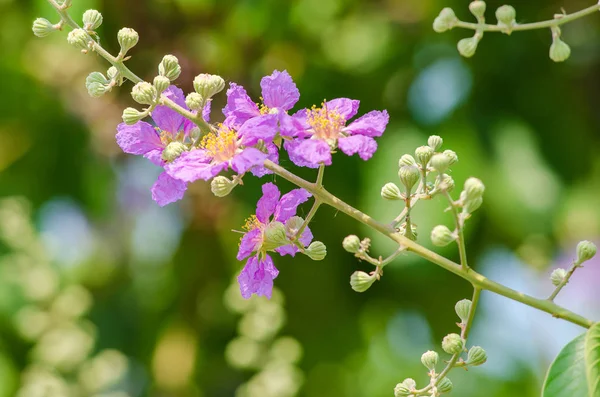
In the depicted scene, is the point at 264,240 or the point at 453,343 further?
the point at 264,240

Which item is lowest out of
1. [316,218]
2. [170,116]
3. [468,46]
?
[170,116]

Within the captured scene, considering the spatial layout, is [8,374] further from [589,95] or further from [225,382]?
[589,95]

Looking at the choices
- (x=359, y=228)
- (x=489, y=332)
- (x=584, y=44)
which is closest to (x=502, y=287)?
(x=359, y=228)

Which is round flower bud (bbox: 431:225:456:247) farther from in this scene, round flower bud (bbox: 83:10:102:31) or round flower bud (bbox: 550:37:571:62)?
round flower bud (bbox: 83:10:102:31)

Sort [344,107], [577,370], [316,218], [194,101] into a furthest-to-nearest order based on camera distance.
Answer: [316,218] → [344,107] → [194,101] → [577,370]

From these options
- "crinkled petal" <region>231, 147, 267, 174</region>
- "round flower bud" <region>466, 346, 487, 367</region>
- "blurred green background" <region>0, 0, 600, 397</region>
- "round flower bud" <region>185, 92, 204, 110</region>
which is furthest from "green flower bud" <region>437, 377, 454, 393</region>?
"blurred green background" <region>0, 0, 600, 397</region>

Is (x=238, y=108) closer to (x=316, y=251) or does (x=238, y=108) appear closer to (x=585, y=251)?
(x=316, y=251)

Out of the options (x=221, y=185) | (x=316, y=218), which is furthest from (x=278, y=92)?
(x=316, y=218)

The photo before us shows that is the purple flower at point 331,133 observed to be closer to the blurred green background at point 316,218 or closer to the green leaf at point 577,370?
the green leaf at point 577,370
